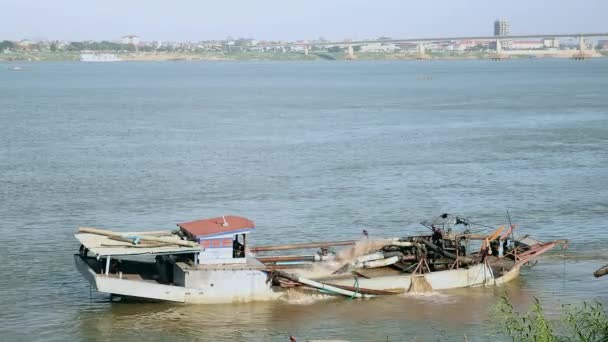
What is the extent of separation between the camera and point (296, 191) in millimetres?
42219

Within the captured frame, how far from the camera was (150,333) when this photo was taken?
2366 cm

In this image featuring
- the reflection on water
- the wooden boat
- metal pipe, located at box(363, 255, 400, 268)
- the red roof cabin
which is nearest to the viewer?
the reflection on water

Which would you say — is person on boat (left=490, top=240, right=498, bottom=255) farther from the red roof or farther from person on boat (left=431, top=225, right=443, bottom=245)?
the red roof

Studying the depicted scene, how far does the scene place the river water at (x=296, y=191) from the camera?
80.8 ft

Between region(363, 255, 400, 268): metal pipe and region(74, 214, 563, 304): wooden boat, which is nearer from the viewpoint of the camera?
region(74, 214, 563, 304): wooden boat

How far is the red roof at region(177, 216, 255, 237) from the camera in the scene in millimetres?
24828

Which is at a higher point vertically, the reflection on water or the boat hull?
the boat hull

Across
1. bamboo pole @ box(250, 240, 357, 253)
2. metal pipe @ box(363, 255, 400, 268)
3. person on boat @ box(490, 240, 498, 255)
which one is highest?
bamboo pole @ box(250, 240, 357, 253)

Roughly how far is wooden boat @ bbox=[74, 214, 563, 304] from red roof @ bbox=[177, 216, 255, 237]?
0.08 ft

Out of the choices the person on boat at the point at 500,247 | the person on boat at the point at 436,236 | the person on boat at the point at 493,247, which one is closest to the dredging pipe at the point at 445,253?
the person on boat at the point at 436,236

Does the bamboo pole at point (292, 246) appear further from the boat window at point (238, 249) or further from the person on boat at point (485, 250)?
the person on boat at point (485, 250)

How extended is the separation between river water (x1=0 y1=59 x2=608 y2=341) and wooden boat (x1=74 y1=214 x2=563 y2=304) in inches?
15.6

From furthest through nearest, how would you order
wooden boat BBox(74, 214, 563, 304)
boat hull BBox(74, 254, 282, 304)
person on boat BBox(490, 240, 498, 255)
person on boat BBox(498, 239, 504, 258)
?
person on boat BBox(490, 240, 498, 255), person on boat BBox(498, 239, 504, 258), wooden boat BBox(74, 214, 563, 304), boat hull BBox(74, 254, 282, 304)

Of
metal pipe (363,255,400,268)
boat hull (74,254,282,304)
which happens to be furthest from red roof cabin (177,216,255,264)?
metal pipe (363,255,400,268)
